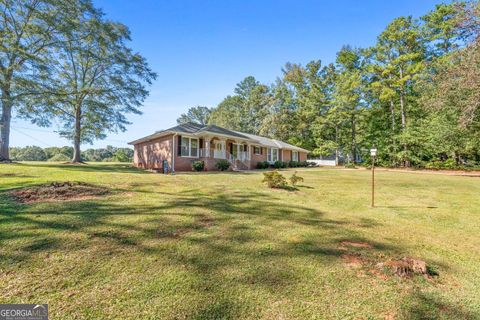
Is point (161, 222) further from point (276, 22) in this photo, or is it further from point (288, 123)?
point (288, 123)

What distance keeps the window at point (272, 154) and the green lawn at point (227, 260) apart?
20224mm

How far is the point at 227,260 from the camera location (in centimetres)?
340

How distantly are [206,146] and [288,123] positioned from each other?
22864 millimetres

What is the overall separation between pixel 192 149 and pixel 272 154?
12.0 metres

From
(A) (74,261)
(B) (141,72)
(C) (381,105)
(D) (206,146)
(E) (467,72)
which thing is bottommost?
(A) (74,261)

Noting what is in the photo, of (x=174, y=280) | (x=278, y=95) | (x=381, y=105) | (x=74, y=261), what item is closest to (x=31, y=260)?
(x=74, y=261)

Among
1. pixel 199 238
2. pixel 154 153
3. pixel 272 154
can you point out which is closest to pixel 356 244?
pixel 199 238

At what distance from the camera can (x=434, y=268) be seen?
3457 millimetres

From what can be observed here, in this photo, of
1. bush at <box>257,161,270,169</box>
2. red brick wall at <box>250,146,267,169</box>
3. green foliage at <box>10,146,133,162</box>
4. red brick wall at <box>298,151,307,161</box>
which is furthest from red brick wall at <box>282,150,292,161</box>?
green foliage at <box>10,146,133,162</box>

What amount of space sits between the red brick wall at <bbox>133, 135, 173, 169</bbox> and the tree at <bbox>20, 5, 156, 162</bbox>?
4865 mm

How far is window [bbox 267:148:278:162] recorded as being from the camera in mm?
26628

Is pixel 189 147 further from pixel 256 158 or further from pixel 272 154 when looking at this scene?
pixel 272 154

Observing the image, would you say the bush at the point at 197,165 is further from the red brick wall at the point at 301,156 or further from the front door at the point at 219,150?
the red brick wall at the point at 301,156

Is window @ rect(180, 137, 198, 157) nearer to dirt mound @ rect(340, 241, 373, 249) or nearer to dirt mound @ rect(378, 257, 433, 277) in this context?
dirt mound @ rect(340, 241, 373, 249)
